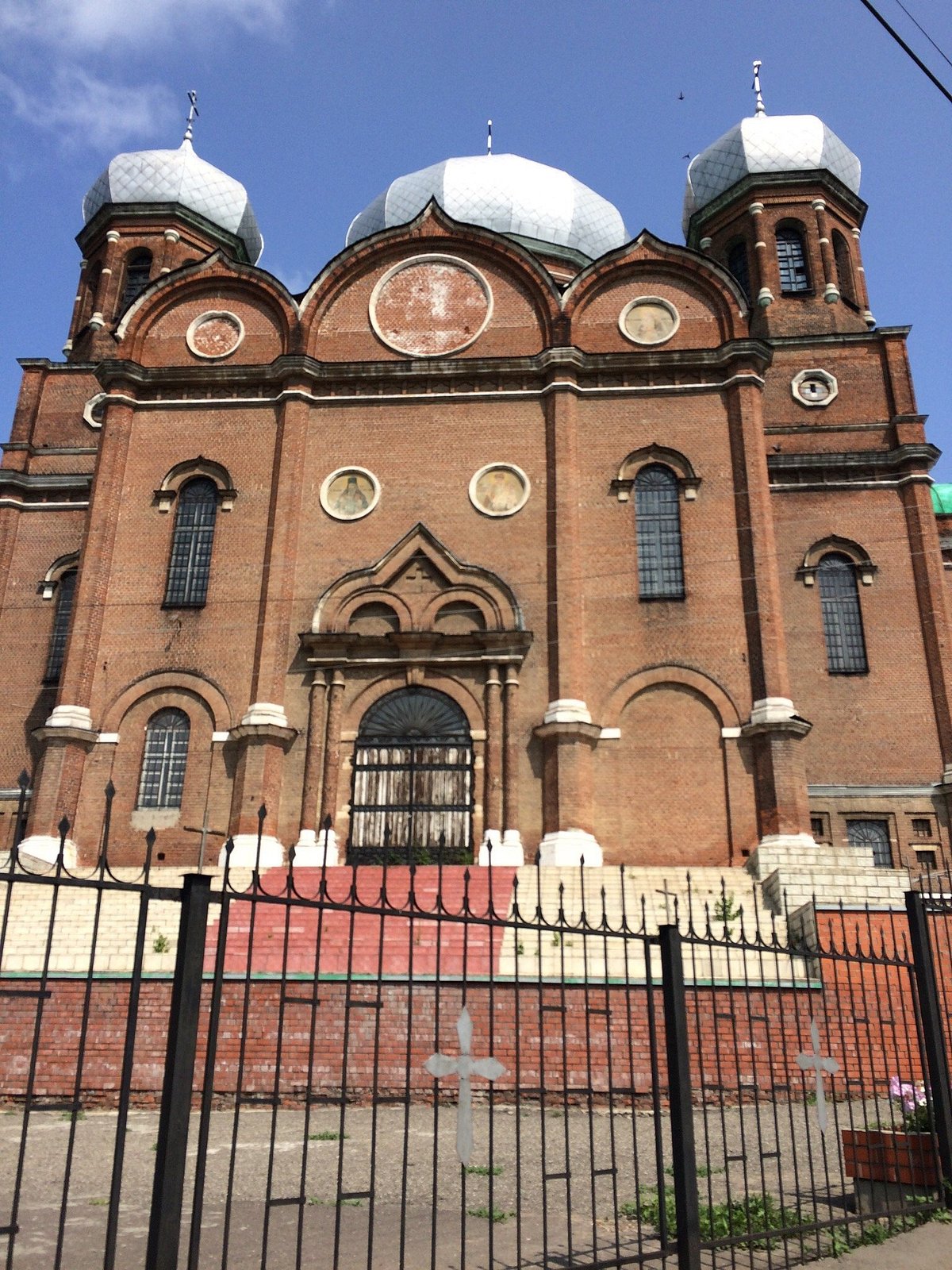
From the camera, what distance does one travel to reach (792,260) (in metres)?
28.4

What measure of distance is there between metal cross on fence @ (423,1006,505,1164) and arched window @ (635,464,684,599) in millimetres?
16333

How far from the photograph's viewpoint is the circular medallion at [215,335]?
24047mm

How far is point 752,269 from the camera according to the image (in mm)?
28391

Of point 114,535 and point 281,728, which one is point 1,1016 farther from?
point 114,535

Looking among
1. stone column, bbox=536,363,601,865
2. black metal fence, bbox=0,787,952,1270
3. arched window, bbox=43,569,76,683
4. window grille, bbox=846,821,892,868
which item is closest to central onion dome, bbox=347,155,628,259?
stone column, bbox=536,363,601,865

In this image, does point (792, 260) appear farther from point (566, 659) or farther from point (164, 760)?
point (164, 760)

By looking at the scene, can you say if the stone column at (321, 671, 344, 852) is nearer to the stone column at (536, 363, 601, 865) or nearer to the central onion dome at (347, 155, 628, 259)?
the stone column at (536, 363, 601, 865)

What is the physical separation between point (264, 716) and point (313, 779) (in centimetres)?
146

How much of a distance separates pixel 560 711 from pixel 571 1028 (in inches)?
354

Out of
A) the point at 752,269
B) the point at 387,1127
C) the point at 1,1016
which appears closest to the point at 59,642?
the point at 1,1016

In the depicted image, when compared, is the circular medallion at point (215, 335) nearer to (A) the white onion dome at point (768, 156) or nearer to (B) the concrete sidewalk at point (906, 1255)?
(A) the white onion dome at point (768, 156)

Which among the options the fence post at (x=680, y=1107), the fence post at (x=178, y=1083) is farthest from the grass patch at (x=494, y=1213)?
the fence post at (x=178, y=1083)

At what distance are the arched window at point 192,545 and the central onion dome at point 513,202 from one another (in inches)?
426

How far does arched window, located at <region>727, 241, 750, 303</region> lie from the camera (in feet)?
94.3
